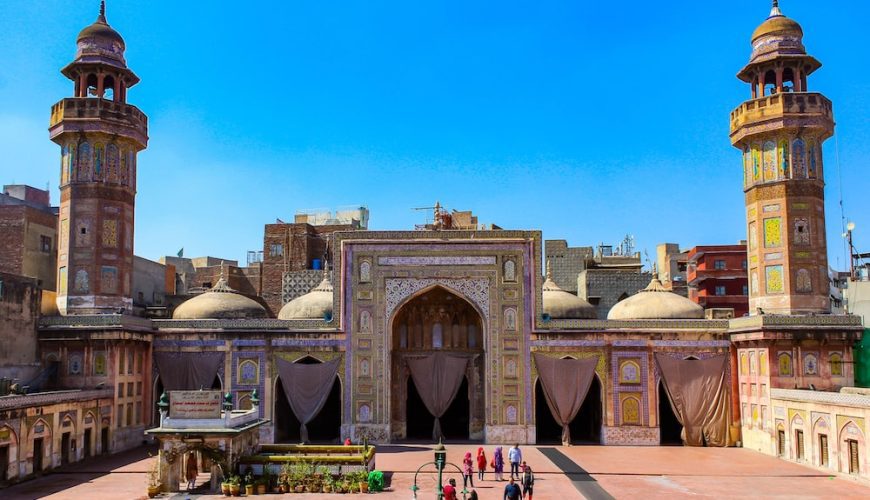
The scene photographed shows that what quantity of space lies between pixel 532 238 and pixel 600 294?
12.3m

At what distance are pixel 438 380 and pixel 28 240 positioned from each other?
19.3 meters

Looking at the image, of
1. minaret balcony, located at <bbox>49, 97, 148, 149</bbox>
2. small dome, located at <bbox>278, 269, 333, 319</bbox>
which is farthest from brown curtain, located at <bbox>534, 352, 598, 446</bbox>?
minaret balcony, located at <bbox>49, 97, 148, 149</bbox>

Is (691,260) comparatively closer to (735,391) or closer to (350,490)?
(735,391)

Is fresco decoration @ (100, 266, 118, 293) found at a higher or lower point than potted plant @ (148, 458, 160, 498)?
higher

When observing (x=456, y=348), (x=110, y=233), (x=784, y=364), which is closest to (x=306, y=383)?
(x=456, y=348)

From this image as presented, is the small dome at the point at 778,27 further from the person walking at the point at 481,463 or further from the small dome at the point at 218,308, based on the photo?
the small dome at the point at 218,308

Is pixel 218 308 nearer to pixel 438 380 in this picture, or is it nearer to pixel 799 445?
pixel 438 380

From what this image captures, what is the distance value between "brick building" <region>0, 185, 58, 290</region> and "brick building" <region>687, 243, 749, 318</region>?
38.2 m

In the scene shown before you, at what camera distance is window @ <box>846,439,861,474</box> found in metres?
23.5

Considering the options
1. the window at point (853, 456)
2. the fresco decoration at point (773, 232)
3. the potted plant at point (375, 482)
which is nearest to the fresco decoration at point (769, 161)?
the fresco decoration at point (773, 232)

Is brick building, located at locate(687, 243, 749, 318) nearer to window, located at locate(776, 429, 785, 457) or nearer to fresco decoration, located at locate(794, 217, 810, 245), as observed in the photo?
fresco decoration, located at locate(794, 217, 810, 245)

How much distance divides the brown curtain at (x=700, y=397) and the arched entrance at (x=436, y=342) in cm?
727

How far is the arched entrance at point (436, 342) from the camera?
110ft

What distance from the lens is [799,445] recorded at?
26.9 metres
